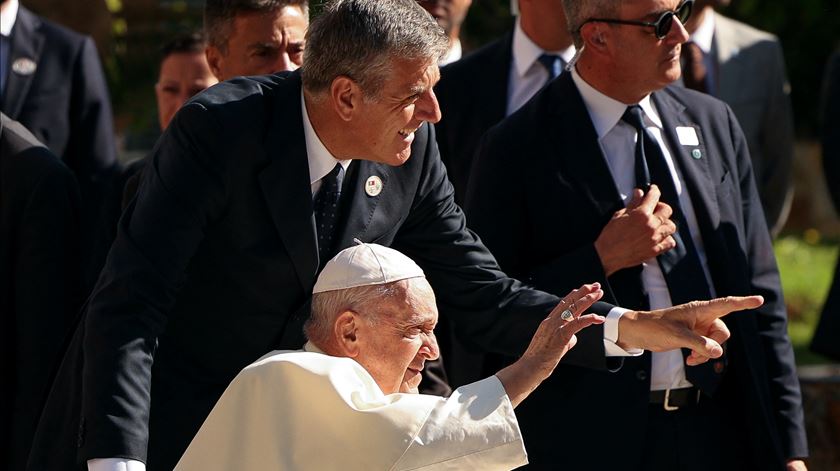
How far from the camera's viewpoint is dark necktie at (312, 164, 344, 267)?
400cm

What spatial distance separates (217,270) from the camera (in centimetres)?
396

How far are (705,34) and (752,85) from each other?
0.91 feet

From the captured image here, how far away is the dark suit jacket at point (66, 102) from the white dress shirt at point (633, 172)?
7.79 feet

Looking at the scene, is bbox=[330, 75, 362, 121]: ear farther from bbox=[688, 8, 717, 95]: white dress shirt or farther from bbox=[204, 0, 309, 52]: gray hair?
bbox=[688, 8, 717, 95]: white dress shirt

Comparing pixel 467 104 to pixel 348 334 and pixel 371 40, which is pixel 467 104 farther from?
pixel 348 334

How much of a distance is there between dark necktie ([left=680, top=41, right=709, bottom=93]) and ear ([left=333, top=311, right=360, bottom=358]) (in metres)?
2.91

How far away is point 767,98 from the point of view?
21.0 feet

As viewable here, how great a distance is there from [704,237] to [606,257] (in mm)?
340

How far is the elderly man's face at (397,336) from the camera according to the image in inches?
143

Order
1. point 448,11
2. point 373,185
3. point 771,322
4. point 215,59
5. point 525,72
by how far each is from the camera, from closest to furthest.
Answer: point 373,185, point 771,322, point 215,59, point 525,72, point 448,11

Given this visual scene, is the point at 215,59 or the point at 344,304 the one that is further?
the point at 215,59

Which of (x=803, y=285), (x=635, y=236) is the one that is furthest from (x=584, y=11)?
(x=803, y=285)

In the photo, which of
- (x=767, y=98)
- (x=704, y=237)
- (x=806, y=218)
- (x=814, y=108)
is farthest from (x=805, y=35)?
(x=704, y=237)

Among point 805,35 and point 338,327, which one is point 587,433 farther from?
point 805,35
